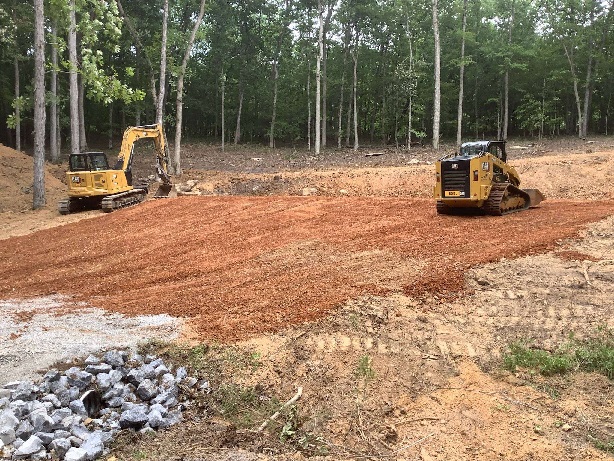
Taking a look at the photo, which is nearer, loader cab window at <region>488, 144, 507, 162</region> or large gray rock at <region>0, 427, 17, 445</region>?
large gray rock at <region>0, 427, 17, 445</region>

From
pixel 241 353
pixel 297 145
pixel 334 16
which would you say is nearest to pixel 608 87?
pixel 334 16

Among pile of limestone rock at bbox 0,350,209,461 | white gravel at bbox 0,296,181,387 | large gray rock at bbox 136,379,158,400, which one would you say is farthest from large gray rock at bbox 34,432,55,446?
white gravel at bbox 0,296,181,387

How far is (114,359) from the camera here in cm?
552

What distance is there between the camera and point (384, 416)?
479 centimetres

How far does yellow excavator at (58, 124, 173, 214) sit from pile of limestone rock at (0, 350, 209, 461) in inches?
493

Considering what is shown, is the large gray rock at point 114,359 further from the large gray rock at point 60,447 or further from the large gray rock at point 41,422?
the large gray rock at point 60,447

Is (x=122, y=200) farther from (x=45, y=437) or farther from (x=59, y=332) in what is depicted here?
(x=45, y=437)

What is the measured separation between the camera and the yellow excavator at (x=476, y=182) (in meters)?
12.2

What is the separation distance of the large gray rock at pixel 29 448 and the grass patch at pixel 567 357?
15.1 ft

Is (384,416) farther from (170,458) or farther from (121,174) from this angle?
(121,174)

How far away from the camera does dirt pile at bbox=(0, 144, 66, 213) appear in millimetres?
19938

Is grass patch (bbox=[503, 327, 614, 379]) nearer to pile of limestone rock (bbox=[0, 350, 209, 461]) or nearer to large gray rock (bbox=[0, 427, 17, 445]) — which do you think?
pile of limestone rock (bbox=[0, 350, 209, 461])

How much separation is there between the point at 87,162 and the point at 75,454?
15.1 m

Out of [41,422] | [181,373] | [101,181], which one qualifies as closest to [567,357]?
[181,373]
